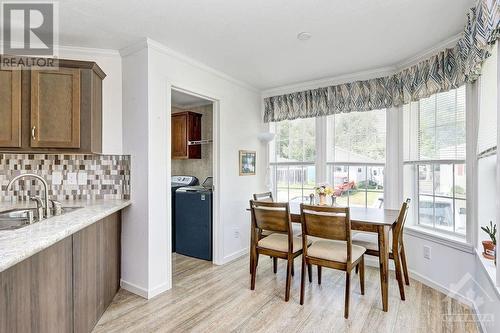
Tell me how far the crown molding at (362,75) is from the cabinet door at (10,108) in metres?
3.08

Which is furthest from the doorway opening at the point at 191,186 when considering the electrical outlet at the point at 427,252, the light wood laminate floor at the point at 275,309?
the electrical outlet at the point at 427,252

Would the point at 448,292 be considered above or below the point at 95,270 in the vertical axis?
below

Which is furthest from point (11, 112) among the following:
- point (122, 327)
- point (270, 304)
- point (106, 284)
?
point (270, 304)

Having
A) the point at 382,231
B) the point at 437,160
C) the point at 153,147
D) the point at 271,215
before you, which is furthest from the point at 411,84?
the point at 153,147

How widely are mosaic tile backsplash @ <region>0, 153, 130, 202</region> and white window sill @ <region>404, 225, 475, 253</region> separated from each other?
3.17 metres

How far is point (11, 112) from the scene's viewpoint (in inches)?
89.5

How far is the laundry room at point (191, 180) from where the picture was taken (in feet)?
11.9

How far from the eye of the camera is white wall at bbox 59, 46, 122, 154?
2.74 metres

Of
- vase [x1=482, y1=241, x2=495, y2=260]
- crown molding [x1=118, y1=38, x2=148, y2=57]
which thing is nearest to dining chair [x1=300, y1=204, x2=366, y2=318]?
vase [x1=482, y1=241, x2=495, y2=260]

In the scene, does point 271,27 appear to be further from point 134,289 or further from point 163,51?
point 134,289

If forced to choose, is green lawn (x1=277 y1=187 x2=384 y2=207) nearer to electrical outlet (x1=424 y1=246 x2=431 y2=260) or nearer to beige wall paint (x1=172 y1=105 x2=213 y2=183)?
electrical outlet (x1=424 y1=246 x2=431 y2=260)

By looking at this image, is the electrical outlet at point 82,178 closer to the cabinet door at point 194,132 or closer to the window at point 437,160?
the cabinet door at point 194,132

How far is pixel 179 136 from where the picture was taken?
14.1ft

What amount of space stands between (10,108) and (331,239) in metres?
3.00
